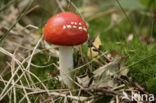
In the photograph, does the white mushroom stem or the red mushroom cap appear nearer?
the red mushroom cap

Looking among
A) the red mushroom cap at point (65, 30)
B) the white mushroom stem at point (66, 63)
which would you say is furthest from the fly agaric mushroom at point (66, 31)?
the white mushroom stem at point (66, 63)

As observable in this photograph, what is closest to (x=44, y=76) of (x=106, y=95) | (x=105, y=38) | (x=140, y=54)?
(x=106, y=95)

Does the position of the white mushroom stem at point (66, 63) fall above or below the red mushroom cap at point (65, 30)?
below

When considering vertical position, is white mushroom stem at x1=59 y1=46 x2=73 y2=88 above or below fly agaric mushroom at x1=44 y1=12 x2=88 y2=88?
below

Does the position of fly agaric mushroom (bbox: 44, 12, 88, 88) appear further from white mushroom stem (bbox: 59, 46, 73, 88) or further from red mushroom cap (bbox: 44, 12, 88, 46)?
white mushroom stem (bbox: 59, 46, 73, 88)

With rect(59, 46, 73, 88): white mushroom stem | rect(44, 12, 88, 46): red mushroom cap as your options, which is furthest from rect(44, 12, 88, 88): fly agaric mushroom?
rect(59, 46, 73, 88): white mushroom stem

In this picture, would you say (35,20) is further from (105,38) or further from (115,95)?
(115,95)

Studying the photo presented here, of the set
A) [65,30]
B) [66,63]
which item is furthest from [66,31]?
[66,63]

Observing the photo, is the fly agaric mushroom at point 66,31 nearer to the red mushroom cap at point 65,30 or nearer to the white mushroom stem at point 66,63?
the red mushroom cap at point 65,30
